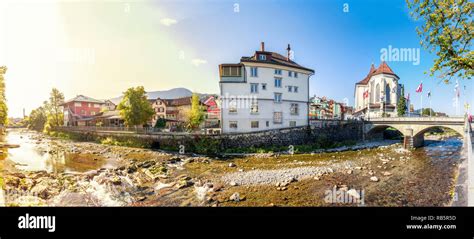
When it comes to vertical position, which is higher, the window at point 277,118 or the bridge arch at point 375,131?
the window at point 277,118

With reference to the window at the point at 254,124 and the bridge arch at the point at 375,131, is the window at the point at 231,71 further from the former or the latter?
the bridge arch at the point at 375,131

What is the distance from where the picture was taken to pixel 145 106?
15.2 metres

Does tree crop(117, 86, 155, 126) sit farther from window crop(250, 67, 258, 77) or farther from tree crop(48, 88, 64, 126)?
tree crop(48, 88, 64, 126)

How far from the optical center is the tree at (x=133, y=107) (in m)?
14.7

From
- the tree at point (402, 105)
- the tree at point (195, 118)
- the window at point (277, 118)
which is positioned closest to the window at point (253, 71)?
the window at point (277, 118)

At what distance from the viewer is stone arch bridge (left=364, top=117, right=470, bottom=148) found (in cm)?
1384

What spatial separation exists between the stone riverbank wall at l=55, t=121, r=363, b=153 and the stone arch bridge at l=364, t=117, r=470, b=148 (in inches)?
144

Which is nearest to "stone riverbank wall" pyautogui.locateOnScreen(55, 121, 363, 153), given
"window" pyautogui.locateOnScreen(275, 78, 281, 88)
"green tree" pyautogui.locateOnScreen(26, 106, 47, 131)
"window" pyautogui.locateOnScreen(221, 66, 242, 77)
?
"window" pyautogui.locateOnScreen(275, 78, 281, 88)

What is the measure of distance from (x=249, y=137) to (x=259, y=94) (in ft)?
14.1

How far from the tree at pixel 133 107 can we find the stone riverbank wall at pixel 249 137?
1.44 metres

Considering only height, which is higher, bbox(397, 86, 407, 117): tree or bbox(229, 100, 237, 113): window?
bbox(397, 86, 407, 117): tree

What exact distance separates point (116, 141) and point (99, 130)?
15.1 feet

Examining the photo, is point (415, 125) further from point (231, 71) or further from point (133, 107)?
point (133, 107)
